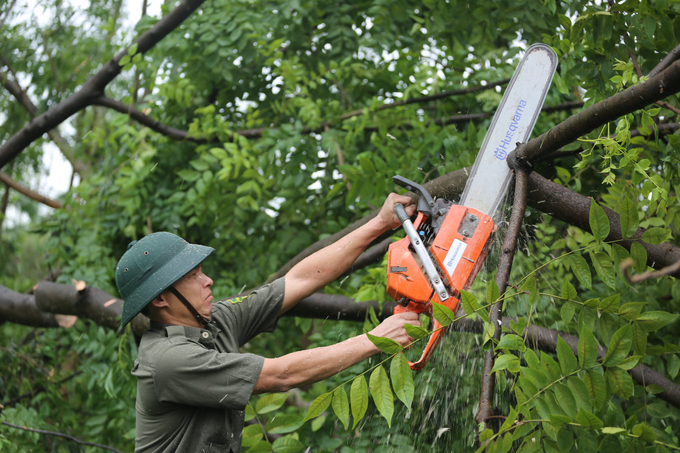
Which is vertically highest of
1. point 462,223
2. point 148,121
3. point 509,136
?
point 148,121

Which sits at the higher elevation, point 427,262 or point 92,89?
point 92,89

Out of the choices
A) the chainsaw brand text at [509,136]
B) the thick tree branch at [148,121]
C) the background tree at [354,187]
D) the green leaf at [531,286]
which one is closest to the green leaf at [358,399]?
the background tree at [354,187]

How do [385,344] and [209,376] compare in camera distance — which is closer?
[385,344]

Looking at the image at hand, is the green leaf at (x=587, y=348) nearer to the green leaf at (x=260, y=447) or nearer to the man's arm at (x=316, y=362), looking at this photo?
the man's arm at (x=316, y=362)

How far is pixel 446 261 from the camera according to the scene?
214 centimetres

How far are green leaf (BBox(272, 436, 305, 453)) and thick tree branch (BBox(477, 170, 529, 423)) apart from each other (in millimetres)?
1043

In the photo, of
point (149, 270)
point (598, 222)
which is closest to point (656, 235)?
point (598, 222)

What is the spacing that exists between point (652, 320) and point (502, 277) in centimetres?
48

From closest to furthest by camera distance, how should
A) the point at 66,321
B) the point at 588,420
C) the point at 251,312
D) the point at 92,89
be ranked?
the point at 588,420 → the point at 251,312 → the point at 66,321 → the point at 92,89

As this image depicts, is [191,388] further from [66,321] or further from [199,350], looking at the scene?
[66,321]

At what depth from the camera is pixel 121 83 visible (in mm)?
8625

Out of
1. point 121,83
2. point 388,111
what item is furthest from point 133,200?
point 121,83

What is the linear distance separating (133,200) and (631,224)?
3.77 meters

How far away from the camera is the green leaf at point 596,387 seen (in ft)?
4.71
